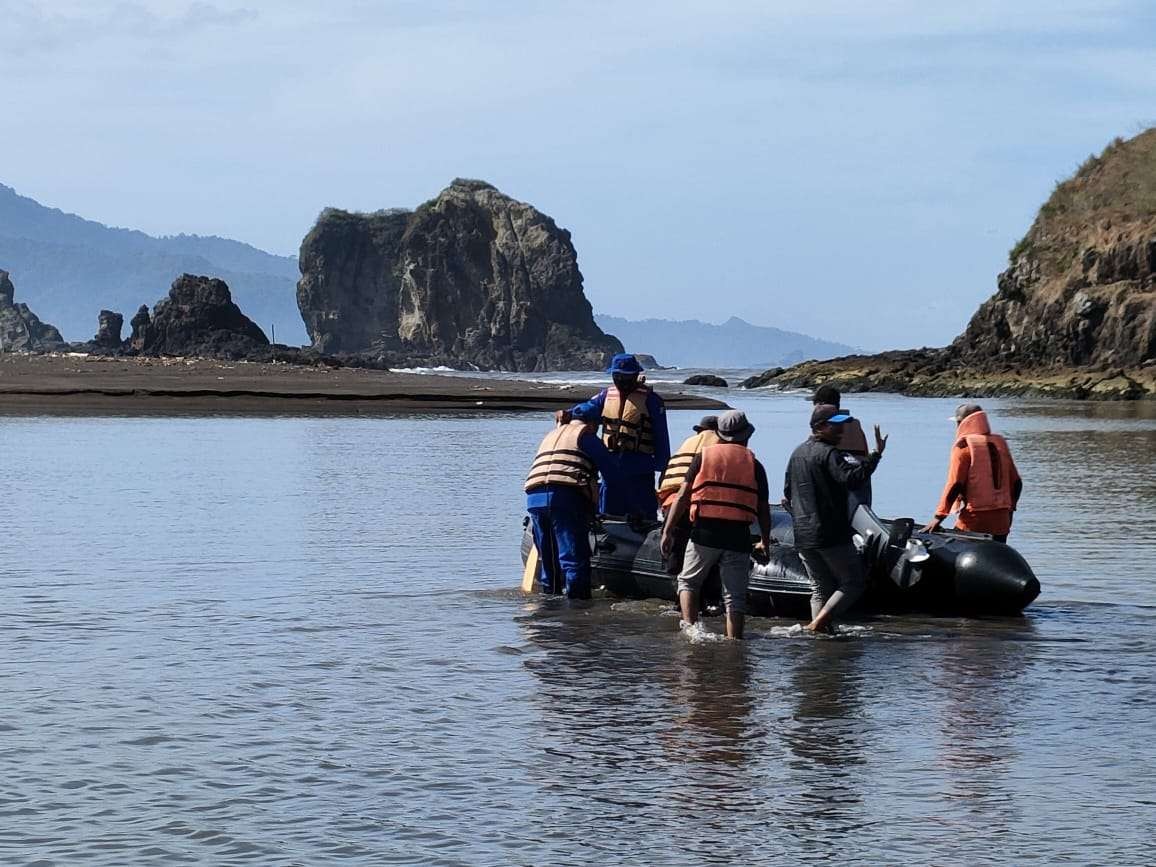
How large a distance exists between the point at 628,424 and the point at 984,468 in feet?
10.3

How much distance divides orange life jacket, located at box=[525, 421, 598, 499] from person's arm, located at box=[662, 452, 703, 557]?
4.83 ft

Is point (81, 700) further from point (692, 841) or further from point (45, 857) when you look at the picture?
point (692, 841)

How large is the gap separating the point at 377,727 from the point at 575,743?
1218 mm

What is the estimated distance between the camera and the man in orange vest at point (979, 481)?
1429 cm

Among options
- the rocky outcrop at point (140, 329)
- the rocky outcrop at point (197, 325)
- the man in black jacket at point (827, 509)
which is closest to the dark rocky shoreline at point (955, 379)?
the rocky outcrop at point (197, 325)

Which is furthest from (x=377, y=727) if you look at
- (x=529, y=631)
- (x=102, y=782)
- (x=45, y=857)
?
(x=529, y=631)

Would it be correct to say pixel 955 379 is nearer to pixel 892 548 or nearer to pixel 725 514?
pixel 892 548

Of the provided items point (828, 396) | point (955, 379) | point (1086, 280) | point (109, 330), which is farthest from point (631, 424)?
point (109, 330)

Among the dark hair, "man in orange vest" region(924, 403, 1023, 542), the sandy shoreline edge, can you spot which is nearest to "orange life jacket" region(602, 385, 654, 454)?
the dark hair

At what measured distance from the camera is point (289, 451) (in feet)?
119

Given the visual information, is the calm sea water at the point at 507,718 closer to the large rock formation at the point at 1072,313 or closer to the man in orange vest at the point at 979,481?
the man in orange vest at the point at 979,481

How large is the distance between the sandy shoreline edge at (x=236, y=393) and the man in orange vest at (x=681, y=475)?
128 ft

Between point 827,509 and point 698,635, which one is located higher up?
point 827,509

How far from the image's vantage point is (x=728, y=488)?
1241cm
